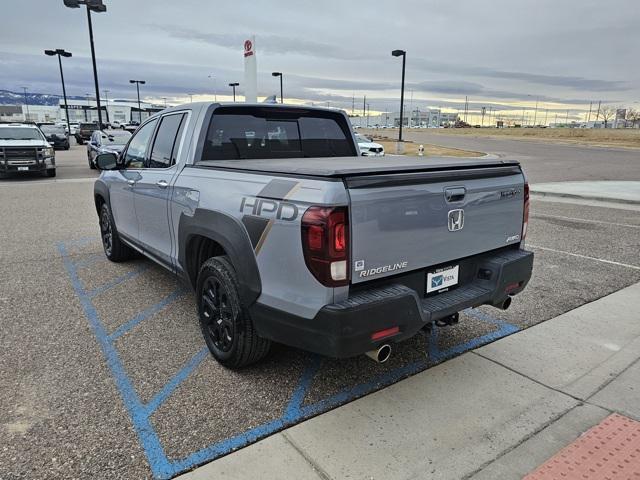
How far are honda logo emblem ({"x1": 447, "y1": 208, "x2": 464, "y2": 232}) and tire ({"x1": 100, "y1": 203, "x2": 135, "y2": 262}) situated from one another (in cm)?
432

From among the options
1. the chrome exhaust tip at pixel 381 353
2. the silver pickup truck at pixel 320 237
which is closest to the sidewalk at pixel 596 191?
the silver pickup truck at pixel 320 237

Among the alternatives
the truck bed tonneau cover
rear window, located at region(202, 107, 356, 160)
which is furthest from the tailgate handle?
rear window, located at region(202, 107, 356, 160)

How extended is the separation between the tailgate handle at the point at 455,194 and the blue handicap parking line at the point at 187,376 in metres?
1.31

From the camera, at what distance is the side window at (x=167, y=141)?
13.6ft

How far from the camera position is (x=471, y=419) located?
2895 mm

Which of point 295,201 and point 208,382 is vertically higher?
point 295,201

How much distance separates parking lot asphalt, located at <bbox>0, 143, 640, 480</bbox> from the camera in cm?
264

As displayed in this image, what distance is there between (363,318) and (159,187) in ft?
8.04

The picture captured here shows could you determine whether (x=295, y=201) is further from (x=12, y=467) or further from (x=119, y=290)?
(x=119, y=290)

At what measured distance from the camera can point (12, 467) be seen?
2473 mm

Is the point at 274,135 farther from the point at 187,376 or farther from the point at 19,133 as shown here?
the point at 19,133

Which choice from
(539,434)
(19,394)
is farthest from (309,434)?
(19,394)

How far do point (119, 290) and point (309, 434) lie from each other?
3.28m

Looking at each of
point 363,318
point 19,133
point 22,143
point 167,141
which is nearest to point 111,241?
point 167,141
